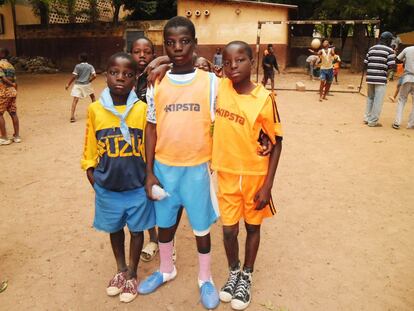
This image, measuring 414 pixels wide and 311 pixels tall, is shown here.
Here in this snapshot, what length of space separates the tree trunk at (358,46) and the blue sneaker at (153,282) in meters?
16.7

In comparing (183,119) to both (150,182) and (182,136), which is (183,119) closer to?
(182,136)

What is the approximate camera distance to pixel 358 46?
17.0 m

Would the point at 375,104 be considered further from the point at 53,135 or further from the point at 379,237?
the point at 53,135

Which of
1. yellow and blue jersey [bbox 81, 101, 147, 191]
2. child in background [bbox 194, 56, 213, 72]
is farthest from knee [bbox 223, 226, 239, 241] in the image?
child in background [bbox 194, 56, 213, 72]

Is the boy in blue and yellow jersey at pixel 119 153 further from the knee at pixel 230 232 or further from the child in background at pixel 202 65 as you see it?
the knee at pixel 230 232

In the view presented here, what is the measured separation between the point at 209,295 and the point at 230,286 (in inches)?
6.2

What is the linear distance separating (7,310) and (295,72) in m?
17.4

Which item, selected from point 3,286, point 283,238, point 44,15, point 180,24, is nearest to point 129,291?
point 3,286

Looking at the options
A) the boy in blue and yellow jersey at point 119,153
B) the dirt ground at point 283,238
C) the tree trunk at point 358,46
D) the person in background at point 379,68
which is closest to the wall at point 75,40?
the tree trunk at point 358,46

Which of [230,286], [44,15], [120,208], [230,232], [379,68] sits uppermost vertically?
[44,15]

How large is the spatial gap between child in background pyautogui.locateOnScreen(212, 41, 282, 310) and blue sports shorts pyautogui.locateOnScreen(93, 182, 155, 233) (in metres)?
0.52

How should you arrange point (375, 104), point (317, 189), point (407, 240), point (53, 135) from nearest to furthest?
point (407, 240)
point (317, 189)
point (53, 135)
point (375, 104)

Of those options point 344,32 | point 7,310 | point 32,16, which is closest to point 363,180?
point 7,310

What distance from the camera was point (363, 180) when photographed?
4.66 m
